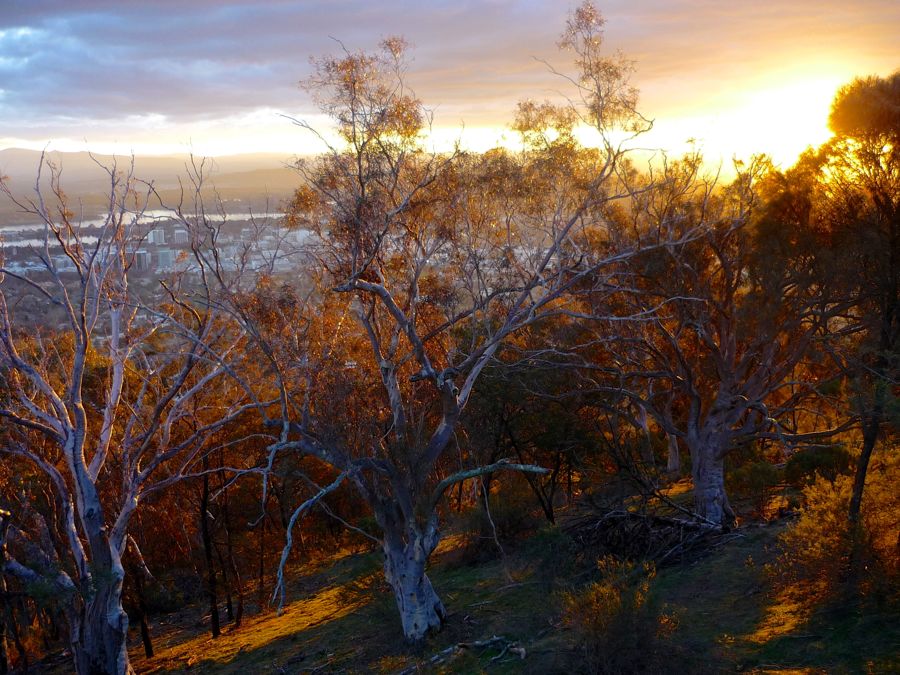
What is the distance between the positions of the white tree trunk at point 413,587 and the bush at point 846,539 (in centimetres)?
498

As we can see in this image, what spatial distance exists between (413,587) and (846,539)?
5.99 meters

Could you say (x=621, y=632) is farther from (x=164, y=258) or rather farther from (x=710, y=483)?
(x=164, y=258)

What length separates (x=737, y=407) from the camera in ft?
44.4

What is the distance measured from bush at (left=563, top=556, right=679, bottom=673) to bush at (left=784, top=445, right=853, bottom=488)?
7.97 metres

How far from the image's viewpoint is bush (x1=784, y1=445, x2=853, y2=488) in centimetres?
1419

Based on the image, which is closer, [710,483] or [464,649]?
[464,649]

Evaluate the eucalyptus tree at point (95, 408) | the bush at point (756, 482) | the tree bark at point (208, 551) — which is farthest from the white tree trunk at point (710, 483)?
the tree bark at point (208, 551)

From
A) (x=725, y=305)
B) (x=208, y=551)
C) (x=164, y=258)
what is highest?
(x=164, y=258)

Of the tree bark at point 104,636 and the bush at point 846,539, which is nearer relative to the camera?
the bush at point 846,539

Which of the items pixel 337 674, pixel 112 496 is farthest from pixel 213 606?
pixel 337 674

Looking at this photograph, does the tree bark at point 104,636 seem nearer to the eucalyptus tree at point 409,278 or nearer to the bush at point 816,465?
the eucalyptus tree at point 409,278

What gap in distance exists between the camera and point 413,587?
1112 centimetres

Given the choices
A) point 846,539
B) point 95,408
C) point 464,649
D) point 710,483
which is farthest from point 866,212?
point 95,408

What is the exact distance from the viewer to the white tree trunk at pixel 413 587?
11078 mm
